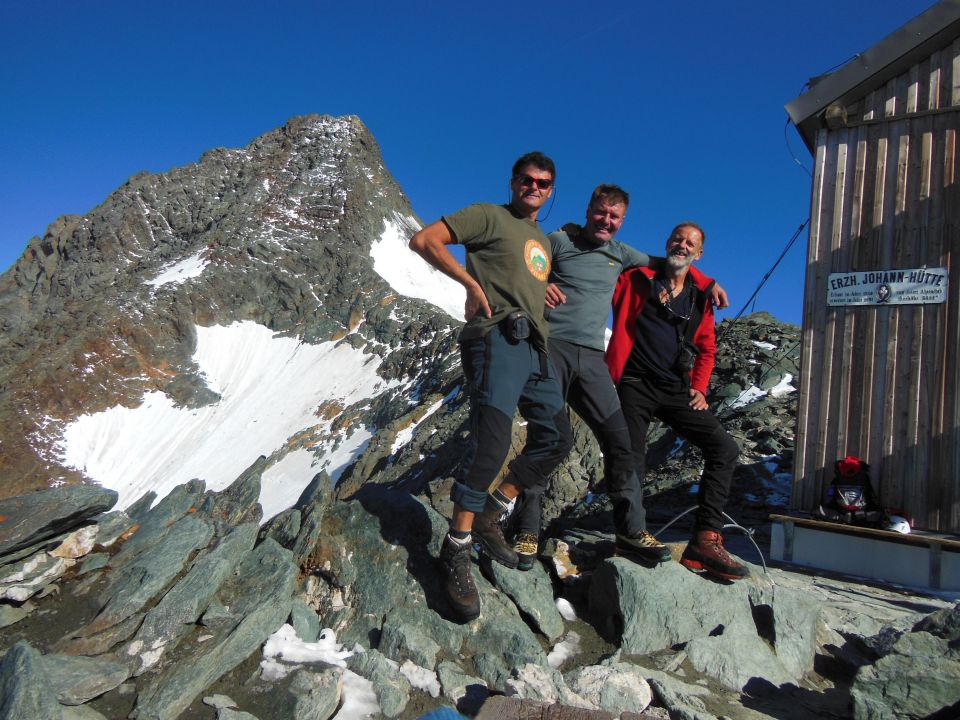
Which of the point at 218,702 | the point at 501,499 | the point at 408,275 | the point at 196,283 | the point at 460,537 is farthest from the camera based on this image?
the point at 408,275

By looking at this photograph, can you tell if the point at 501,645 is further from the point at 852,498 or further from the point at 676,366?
the point at 852,498

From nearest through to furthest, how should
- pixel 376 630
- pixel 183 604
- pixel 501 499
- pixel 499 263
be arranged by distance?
1. pixel 183 604
2. pixel 376 630
3. pixel 499 263
4. pixel 501 499

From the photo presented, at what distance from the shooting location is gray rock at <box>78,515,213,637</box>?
337 cm

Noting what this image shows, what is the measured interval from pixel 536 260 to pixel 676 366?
4.56ft

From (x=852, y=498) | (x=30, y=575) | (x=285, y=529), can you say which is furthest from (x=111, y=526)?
(x=852, y=498)

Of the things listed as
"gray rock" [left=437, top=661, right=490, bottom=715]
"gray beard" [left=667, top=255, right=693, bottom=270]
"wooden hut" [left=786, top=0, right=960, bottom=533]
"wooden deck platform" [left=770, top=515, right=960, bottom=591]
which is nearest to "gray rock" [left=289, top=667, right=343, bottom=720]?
"gray rock" [left=437, top=661, right=490, bottom=715]

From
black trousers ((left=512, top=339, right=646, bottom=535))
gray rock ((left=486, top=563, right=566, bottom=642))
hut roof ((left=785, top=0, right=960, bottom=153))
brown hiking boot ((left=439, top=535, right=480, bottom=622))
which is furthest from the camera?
hut roof ((left=785, top=0, right=960, bottom=153))

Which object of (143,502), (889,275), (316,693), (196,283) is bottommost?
(143,502)

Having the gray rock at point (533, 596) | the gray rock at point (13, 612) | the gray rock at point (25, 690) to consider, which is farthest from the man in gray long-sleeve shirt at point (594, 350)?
the gray rock at point (13, 612)

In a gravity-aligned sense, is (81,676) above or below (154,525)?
below

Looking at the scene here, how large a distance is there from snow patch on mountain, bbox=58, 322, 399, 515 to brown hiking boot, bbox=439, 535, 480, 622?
94.1 ft

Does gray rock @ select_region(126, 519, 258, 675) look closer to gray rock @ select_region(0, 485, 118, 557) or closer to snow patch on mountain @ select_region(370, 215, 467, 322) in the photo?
gray rock @ select_region(0, 485, 118, 557)

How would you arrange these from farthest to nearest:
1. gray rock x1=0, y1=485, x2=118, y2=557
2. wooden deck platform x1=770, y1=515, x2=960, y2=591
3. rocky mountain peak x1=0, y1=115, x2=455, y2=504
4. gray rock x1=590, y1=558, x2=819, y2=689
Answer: rocky mountain peak x1=0, y1=115, x2=455, y2=504
wooden deck platform x1=770, y1=515, x2=960, y2=591
gray rock x1=590, y1=558, x2=819, y2=689
gray rock x1=0, y1=485, x2=118, y2=557

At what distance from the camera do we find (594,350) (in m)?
4.34
